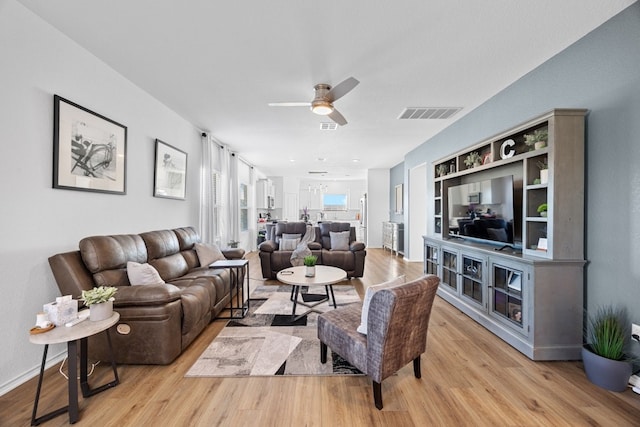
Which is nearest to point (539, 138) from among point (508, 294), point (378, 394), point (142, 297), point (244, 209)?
point (508, 294)

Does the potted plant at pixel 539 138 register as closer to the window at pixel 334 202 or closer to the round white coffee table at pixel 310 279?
the round white coffee table at pixel 310 279

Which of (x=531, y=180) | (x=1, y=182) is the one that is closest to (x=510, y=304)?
(x=531, y=180)

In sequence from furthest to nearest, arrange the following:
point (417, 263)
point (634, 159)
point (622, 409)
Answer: point (417, 263), point (634, 159), point (622, 409)

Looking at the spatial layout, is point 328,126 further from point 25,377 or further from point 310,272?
point 25,377

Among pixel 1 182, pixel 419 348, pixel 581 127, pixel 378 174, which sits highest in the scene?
pixel 378 174

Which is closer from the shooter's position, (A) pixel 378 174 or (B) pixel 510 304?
(B) pixel 510 304

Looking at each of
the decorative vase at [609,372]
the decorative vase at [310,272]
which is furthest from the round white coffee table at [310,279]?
the decorative vase at [609,372]

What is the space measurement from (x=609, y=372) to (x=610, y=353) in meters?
0.13

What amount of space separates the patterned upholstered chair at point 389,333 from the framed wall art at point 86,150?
2.66 meters

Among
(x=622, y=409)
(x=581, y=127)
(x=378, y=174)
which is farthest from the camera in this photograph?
(x=378, y=174)

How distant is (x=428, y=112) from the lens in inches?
149

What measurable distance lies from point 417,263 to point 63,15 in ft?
22.4

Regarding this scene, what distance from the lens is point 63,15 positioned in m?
1.98

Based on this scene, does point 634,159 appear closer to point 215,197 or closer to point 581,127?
point 581,127
